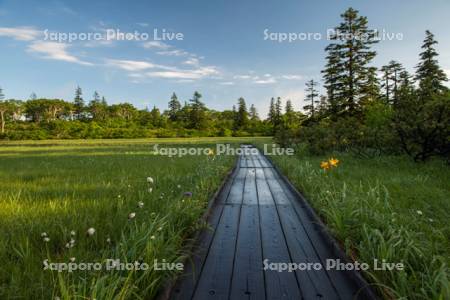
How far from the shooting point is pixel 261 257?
2.31 meters

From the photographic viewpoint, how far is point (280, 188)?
17.1 feet

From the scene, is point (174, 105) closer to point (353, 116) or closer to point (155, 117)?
point (155, 117)

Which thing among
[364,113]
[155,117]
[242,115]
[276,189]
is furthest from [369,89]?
[155,117]

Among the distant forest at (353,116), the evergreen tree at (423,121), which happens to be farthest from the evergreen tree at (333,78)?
the evergreen tree at (423,121)

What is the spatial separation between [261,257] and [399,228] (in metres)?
1.55

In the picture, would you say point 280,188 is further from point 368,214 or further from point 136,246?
point 136,246

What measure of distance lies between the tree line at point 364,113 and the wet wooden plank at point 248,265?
6.74 meters

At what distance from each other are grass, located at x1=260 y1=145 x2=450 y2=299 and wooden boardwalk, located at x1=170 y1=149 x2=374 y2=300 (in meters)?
0.20

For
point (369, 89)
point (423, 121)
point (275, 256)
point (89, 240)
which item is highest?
point (369, 89)

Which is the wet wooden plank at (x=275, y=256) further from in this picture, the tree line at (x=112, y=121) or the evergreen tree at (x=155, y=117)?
the evergreen tree at (x=155, y=117)

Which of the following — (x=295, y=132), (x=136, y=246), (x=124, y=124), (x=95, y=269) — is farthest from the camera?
(x=124, y=124)

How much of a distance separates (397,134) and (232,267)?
8.22 meters

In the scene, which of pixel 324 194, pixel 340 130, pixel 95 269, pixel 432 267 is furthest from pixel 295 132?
pixel 95 269

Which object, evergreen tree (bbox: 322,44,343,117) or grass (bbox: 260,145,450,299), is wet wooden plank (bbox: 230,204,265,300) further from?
evergreen tree (bbox: 322,44,343,117)
